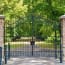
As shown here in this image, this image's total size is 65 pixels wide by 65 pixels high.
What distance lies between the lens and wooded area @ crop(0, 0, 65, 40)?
14844 millimetres

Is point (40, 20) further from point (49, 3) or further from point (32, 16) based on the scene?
point (49, 3)

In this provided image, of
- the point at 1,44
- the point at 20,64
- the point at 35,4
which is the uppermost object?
the point at 35,4

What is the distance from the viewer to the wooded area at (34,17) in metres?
14.8

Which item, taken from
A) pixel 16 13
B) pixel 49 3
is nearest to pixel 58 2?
pixel 49 3

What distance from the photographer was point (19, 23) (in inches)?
583

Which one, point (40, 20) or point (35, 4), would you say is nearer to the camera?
point (40, 20)

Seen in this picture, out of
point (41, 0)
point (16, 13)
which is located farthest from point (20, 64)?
point (16, 13)

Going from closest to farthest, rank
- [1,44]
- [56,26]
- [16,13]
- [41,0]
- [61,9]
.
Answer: [1,44] → [56,26] → [61,9] → [41,0] → [16,13]

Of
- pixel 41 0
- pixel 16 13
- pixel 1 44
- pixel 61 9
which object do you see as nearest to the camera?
pixel 1 44

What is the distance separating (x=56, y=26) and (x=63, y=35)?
0.89 m

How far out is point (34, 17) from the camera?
1483 centimetres

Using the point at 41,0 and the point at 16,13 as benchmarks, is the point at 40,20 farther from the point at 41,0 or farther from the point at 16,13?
the point at 16,13

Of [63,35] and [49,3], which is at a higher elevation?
[49,3]

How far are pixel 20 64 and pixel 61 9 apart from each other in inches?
368
